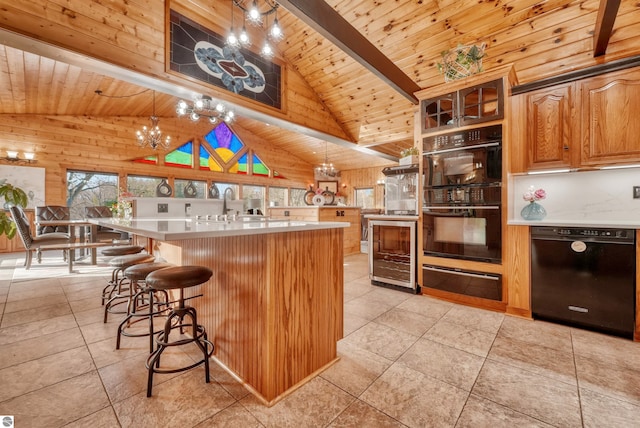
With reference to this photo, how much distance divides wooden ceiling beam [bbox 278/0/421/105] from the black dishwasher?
2.53 m

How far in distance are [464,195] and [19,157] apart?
28.4 ft

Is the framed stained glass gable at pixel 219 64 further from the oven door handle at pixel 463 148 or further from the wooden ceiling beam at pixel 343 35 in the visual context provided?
the oven door handle at pixel 463 148

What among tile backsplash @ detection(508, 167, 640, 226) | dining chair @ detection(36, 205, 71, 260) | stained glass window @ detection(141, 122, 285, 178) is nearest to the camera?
tile backsplash @ detection(508, 167, 640, 226)

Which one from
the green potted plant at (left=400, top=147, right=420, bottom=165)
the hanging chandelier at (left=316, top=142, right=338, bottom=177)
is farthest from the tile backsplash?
the hanging chandelier at (left=316, top=142, right=338, bottom=177)

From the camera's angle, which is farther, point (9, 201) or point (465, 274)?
point (9, 201)

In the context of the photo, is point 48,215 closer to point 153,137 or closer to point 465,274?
point 153,137

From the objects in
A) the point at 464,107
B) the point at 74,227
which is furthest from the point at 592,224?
the point at 74,227

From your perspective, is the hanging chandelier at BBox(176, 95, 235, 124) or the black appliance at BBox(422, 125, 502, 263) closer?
the black appliance at BBox(422, 125, 502, 263)

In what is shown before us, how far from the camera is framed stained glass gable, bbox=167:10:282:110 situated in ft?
11.7

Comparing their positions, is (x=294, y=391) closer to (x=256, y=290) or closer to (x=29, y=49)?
(x=256, y=290)

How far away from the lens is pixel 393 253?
349 cm

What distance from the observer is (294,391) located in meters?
1.51

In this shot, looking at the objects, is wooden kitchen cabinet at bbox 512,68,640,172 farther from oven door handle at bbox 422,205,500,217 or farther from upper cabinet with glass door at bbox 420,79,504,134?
oven door handle at bbox 422,205,500,217

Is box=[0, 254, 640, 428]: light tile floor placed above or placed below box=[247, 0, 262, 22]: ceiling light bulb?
below
